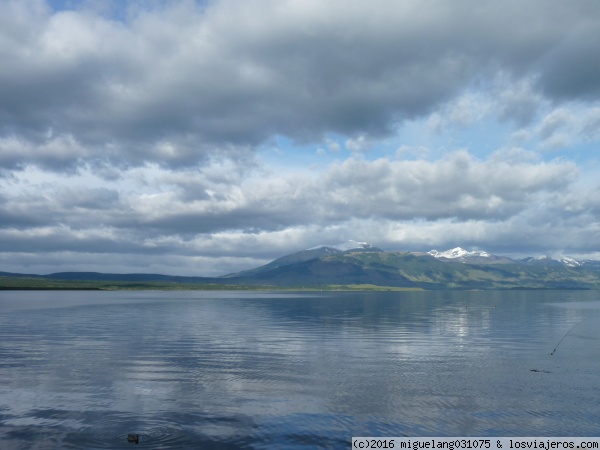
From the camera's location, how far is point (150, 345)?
7650cm

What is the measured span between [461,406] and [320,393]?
1188cm

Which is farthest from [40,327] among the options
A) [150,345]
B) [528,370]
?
[528,370]

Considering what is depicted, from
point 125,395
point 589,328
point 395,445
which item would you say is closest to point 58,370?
point 125,395

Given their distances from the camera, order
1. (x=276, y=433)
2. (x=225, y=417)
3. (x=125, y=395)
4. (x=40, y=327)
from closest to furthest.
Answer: (x=276, y=433)
(x=225, y=417)
(x=125, y=395)
(x=40, y=327)

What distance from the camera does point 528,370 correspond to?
56.3 metres

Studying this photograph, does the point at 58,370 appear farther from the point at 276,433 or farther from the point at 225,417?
the point at 276,433

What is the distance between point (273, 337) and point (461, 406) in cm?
5066

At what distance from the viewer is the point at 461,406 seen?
40.2 m

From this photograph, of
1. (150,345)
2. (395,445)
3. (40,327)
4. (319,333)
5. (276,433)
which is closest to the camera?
(395,445)

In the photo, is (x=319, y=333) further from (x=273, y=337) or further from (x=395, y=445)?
(x=395, y=445)

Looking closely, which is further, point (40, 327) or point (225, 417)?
point (40, 327)

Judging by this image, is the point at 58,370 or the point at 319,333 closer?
the point at 58,370

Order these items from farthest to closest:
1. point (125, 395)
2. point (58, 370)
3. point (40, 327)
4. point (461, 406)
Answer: point (40, 327), point (58, 370), point (125, 395), point (461, 406)

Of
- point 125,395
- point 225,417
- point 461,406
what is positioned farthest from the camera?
point 125,395
